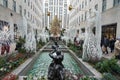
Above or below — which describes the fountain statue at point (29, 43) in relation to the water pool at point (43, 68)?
above

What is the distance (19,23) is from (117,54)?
2068 cm

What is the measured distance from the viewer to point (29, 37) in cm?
1345

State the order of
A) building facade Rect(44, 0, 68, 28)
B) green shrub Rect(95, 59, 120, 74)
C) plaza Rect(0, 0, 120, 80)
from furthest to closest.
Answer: building facade Rect(44, 0, 68, 28), green shrub Rect(95, 59, 120, 74), plaza Rect(0, 0, 120, 80)

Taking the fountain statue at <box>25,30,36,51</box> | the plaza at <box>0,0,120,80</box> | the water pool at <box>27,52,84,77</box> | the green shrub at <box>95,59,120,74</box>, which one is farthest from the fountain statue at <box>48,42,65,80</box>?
the fountain statue at <box>25,30,36,51</box>

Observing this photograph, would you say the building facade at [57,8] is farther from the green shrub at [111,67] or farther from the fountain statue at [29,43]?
the green shrub at [111,67]

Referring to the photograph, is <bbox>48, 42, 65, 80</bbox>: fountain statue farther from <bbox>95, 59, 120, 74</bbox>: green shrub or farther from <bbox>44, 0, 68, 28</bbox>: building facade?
<bbox>44, 0, 68, 28</bbox>: building facade

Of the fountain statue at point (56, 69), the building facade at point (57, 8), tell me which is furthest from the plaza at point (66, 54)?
the building facade at point (57, 8)

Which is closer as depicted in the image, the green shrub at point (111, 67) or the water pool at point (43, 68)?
the green shrub at point (111, 67)

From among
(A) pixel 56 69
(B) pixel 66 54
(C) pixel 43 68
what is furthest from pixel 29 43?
(A) pixel 56 69

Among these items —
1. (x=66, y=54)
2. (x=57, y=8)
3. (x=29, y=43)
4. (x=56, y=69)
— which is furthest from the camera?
(x=57, y=8)

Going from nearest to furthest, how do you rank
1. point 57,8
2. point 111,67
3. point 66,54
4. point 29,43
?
point 111,67, point 29,43, point 66,54, point 57,8

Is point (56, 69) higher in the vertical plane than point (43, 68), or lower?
higher

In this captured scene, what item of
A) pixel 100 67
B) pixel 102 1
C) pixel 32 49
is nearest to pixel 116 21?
pixel 102 1

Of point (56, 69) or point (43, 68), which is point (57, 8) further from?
point (56, 69)
